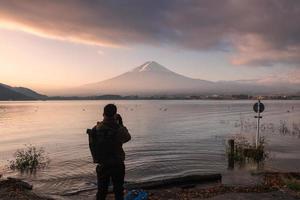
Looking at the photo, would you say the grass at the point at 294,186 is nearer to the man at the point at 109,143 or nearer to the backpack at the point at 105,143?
the man at the point at 109,143

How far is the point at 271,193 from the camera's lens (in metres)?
13.2

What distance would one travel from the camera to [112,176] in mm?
9266

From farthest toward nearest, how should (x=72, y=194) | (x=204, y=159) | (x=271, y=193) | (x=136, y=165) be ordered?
1. (x=204, y=159)
2. (x=136, y=165)
3. (x=72, y=194)
4. (x=271, y=193)

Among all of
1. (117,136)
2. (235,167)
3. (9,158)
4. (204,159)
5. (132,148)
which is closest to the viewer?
(117,136)

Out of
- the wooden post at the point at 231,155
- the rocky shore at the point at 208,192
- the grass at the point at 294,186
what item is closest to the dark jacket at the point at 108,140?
the rocky shore at the point at 208,192

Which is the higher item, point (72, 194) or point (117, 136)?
point (117, 136)

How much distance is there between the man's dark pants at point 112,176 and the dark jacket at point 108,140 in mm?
150

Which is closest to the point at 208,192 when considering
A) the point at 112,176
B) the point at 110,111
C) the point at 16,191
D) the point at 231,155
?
the point at 112,176

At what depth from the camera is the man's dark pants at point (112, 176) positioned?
9.18 m

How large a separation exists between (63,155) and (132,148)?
5887 mm

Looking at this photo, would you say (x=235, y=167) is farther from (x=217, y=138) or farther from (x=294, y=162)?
(x=217, y=138)

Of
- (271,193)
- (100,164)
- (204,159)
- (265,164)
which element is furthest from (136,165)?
(100,164)

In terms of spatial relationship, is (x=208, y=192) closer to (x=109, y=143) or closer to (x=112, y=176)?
(x=112, y=176)

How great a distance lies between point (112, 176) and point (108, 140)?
902 mm
